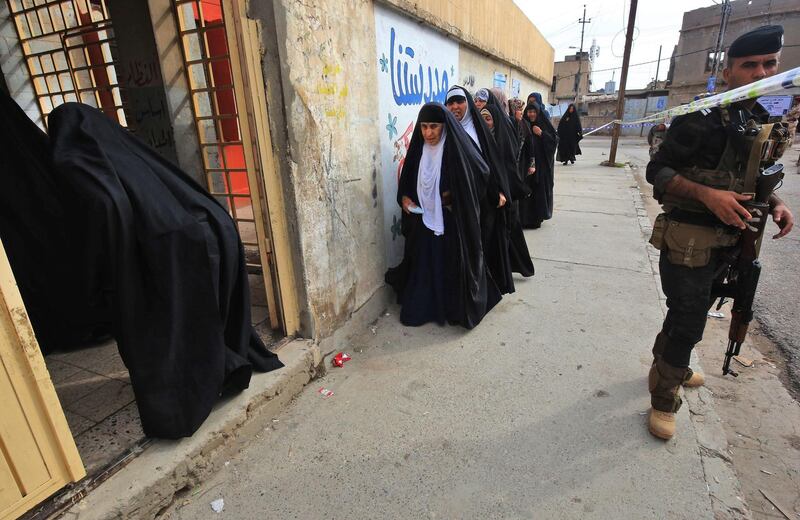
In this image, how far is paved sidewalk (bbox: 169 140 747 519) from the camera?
1.76m

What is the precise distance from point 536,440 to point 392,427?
74 cm

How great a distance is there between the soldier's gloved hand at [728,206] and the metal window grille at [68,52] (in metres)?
4.42

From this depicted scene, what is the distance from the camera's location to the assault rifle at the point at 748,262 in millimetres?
1792

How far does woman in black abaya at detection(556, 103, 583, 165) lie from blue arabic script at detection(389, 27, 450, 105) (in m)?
7.74

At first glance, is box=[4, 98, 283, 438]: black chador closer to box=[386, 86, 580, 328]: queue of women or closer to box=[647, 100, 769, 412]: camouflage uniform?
box=[386, 86, 580, 328]: queue of women

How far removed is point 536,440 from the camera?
209 cm

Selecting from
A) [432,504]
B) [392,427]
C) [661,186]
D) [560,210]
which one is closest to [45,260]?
[392,427]

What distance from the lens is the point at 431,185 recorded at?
10.3 feet

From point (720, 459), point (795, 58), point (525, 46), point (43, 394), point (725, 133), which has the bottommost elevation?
point (720, 459)

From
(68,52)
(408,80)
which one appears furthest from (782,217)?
(68,52)

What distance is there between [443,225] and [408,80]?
5.04ft

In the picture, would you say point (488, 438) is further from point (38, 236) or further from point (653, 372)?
Answer: point (38, 236)

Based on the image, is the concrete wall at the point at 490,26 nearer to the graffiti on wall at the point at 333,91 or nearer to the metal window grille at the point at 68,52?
the graffiti on wall at the point at 333,91

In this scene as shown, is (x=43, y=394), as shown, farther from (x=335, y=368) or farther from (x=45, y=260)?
(x=335, y=368)
